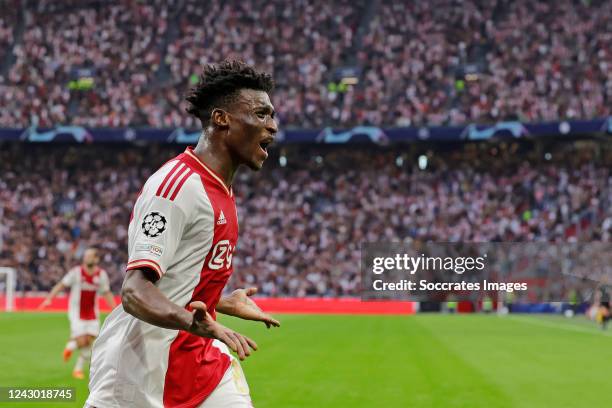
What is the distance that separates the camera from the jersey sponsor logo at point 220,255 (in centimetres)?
379

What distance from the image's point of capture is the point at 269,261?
38.1m

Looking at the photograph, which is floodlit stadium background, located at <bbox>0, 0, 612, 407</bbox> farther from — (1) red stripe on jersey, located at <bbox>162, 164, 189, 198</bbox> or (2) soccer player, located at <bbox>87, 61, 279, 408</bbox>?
(1) red stripe on jersey, located at <bbox>162, 164, 189, 198</bbox>

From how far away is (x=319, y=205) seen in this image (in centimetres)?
4062

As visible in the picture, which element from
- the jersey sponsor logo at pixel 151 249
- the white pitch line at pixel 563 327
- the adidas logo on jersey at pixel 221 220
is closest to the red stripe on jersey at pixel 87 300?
the adidas logo on jersey at pixel 221 220

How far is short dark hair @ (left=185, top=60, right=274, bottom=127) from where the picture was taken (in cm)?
396

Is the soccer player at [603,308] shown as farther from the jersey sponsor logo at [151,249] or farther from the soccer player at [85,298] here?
the jersey sponsor logo at [151,249]

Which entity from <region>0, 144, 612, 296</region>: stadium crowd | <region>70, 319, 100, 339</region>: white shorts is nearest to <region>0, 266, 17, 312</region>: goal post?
<region>0, 144, 612, 296</region>: stadium crowd

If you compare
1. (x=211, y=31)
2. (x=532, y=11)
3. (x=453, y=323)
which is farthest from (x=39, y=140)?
(x=532, y=11)

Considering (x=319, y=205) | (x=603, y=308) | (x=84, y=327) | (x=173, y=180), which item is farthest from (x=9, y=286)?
(x=173, y=180)

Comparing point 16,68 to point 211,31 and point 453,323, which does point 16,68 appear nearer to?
point 211,31

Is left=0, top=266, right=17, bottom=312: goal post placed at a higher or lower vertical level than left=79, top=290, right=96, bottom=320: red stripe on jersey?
lower

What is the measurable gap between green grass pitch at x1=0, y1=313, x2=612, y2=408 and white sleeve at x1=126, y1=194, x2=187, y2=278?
739 centimetres

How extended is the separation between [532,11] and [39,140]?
2690cm

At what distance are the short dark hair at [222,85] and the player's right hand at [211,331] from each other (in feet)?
3.73
